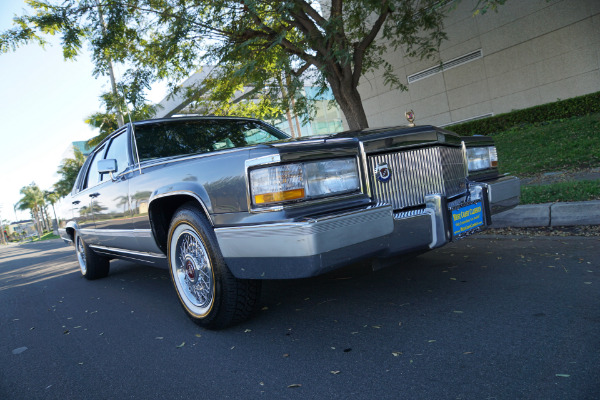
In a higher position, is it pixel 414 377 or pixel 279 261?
pixel 279 261

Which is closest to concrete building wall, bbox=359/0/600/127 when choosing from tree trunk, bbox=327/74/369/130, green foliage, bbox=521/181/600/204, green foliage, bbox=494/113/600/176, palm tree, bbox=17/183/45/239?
green foliage, bbox=494/113/600/176

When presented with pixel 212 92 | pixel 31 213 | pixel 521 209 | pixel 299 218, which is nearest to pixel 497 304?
pixel 299 218

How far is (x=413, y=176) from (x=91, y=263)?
454cm

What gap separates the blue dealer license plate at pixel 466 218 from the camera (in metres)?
2.67

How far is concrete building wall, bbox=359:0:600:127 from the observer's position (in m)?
11.3

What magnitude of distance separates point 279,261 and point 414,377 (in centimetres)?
85

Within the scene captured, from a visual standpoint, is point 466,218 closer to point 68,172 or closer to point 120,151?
point 120,151

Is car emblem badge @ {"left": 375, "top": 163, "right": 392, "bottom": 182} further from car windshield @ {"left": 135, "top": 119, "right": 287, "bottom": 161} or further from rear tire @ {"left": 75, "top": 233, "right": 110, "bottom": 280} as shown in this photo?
rear tire @ {"left": 75, "top": 233, "right": 110, "bottom": 280}

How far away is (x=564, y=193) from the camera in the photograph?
15.8 feet

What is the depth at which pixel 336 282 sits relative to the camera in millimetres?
3512

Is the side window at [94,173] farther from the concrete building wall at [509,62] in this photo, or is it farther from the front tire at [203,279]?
the concrete building wall at [509,62]

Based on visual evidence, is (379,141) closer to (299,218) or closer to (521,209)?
(299,218)

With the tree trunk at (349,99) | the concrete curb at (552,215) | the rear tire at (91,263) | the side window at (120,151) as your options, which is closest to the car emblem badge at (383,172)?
the side window at (120,151)

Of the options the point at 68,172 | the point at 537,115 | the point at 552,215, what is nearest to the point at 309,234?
the point at 552,215
